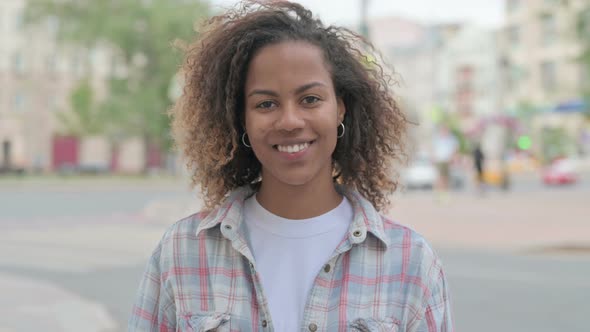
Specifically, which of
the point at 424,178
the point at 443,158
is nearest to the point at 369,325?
the point at 443,158

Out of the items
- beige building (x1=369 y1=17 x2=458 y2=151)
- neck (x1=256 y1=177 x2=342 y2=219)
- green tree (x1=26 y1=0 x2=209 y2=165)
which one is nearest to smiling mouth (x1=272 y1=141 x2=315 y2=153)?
neck (x1=256 y1=177 x2=342 y2=219)

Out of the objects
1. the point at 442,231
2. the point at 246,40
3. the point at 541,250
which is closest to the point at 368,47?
the point at 246,40

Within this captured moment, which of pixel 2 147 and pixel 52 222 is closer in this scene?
pixel 52 222

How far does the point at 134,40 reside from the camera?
4478cm

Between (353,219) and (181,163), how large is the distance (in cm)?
75

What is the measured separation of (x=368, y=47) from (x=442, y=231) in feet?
42.6

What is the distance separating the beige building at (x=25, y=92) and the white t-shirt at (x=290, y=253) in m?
57.5

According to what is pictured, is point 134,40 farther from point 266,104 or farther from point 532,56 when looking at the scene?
point 266,104

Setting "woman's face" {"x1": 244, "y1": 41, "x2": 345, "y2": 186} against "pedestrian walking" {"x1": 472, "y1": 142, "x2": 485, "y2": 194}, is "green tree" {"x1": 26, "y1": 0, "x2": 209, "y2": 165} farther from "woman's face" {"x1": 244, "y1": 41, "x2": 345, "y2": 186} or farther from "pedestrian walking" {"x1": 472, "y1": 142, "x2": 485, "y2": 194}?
"woman's face" {"x1": 244, "y1": 41, "x2": 345, "y2": 186}

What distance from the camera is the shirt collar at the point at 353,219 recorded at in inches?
80.0

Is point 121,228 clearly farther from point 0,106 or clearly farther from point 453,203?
point 0,106

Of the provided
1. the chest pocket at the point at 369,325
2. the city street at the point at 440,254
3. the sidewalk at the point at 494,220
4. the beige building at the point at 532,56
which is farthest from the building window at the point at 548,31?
the chest pocket at the point at 369,325

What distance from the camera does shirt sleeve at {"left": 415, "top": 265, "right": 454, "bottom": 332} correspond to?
2031 mm

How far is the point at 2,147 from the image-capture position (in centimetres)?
5850
